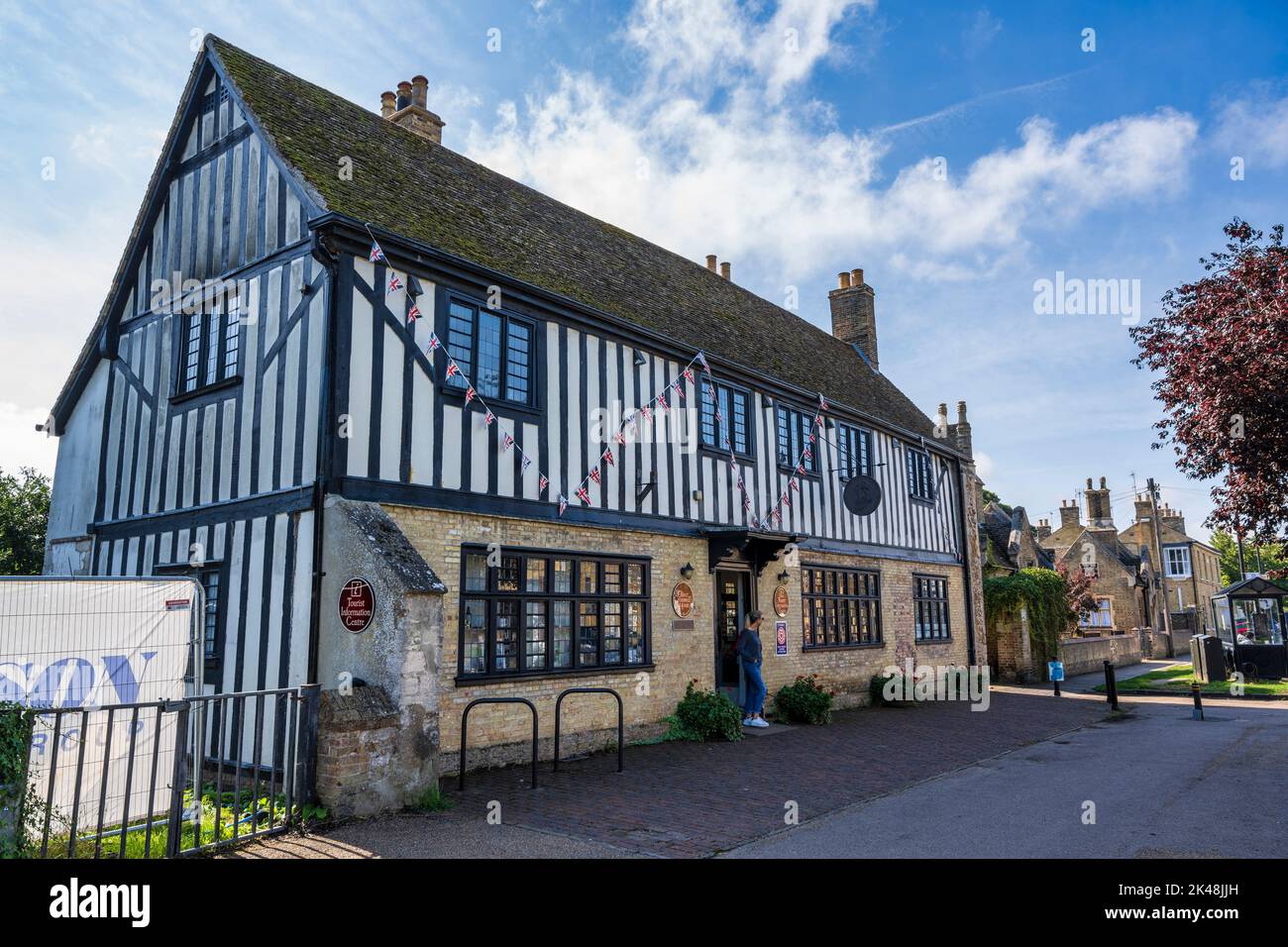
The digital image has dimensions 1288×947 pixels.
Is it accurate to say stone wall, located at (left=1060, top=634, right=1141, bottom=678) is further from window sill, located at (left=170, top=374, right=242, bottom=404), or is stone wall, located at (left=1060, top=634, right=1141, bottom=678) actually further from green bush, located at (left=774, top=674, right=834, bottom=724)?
window sill, located at (left=170, top=374, right=242, bottom=404)

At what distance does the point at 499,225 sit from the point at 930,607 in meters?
14.4

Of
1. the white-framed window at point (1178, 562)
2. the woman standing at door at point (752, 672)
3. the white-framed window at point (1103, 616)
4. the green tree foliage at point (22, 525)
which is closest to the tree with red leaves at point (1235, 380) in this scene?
the woman standing at door at point (752, 672)

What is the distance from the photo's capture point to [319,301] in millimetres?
9359

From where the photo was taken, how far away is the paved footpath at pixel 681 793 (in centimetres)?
659

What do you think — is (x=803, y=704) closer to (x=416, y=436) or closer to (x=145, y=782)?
(x=416, y=436)

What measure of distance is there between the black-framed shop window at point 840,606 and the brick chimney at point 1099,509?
109 ft

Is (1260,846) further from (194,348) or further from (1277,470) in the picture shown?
(194,348)

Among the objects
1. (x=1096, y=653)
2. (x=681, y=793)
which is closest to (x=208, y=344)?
(x=681, y=793)

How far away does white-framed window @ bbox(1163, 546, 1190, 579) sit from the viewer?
2110 inches

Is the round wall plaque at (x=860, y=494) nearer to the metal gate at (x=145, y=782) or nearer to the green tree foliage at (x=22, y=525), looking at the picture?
the metal gate at (x=145, y=782)

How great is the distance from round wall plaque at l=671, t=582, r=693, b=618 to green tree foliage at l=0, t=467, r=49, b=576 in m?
17.7

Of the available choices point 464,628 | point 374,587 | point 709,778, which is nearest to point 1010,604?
point 709,778
